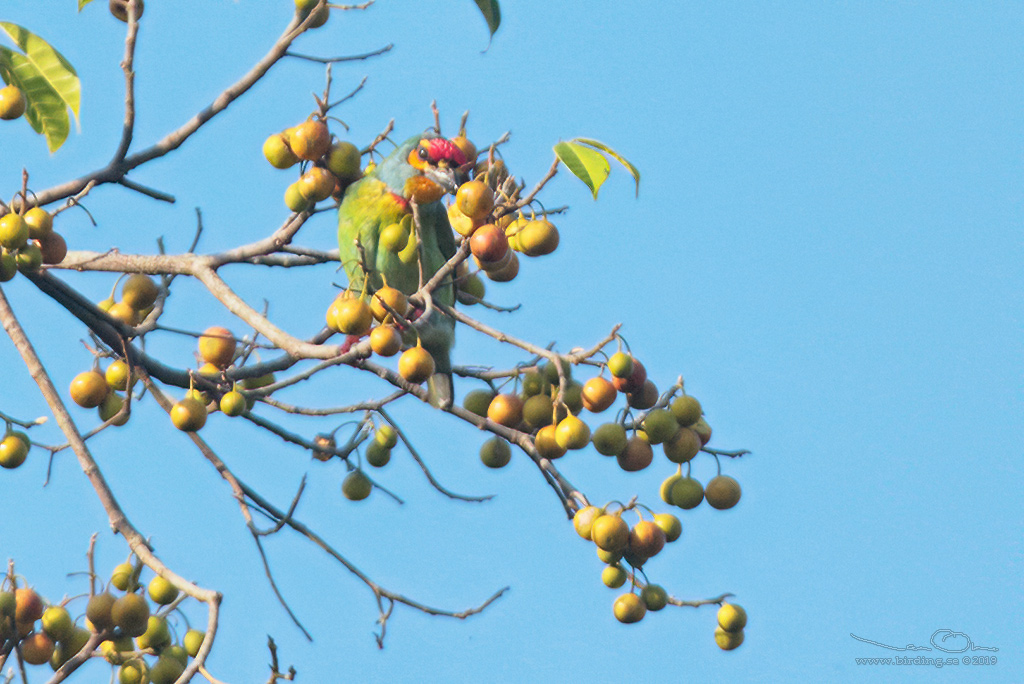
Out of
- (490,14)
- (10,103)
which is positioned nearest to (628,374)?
(490,14)

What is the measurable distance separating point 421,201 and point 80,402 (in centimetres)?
146

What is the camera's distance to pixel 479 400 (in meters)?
2.85

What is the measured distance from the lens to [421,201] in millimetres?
3732

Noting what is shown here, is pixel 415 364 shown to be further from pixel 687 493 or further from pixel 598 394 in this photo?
pixel 687 493

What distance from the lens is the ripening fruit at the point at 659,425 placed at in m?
2.53

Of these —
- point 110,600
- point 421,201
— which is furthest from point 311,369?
point 421,201

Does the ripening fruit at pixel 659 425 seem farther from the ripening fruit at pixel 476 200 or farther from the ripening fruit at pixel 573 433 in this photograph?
the ripening fruit at pixel 476 200

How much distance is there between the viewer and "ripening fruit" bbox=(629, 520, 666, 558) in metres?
2.32

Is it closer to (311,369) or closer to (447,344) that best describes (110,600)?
(311,369)

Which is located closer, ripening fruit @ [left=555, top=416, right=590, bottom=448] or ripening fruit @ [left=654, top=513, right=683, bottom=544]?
ripening fruit @ [left=555, top=416, right=590, bottom=448]

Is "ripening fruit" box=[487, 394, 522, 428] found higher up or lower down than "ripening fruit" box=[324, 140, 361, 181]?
lower down

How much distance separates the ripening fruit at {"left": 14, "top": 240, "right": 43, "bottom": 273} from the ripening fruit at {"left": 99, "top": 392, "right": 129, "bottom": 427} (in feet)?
1.41

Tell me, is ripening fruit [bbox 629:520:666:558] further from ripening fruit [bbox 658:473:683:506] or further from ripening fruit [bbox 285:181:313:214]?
ripening fruit [bbox 285:181:313:214]

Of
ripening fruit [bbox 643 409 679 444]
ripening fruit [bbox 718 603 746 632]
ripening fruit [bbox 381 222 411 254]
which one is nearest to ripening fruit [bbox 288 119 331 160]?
ripening fruit [bbox 381 222 411 254]
